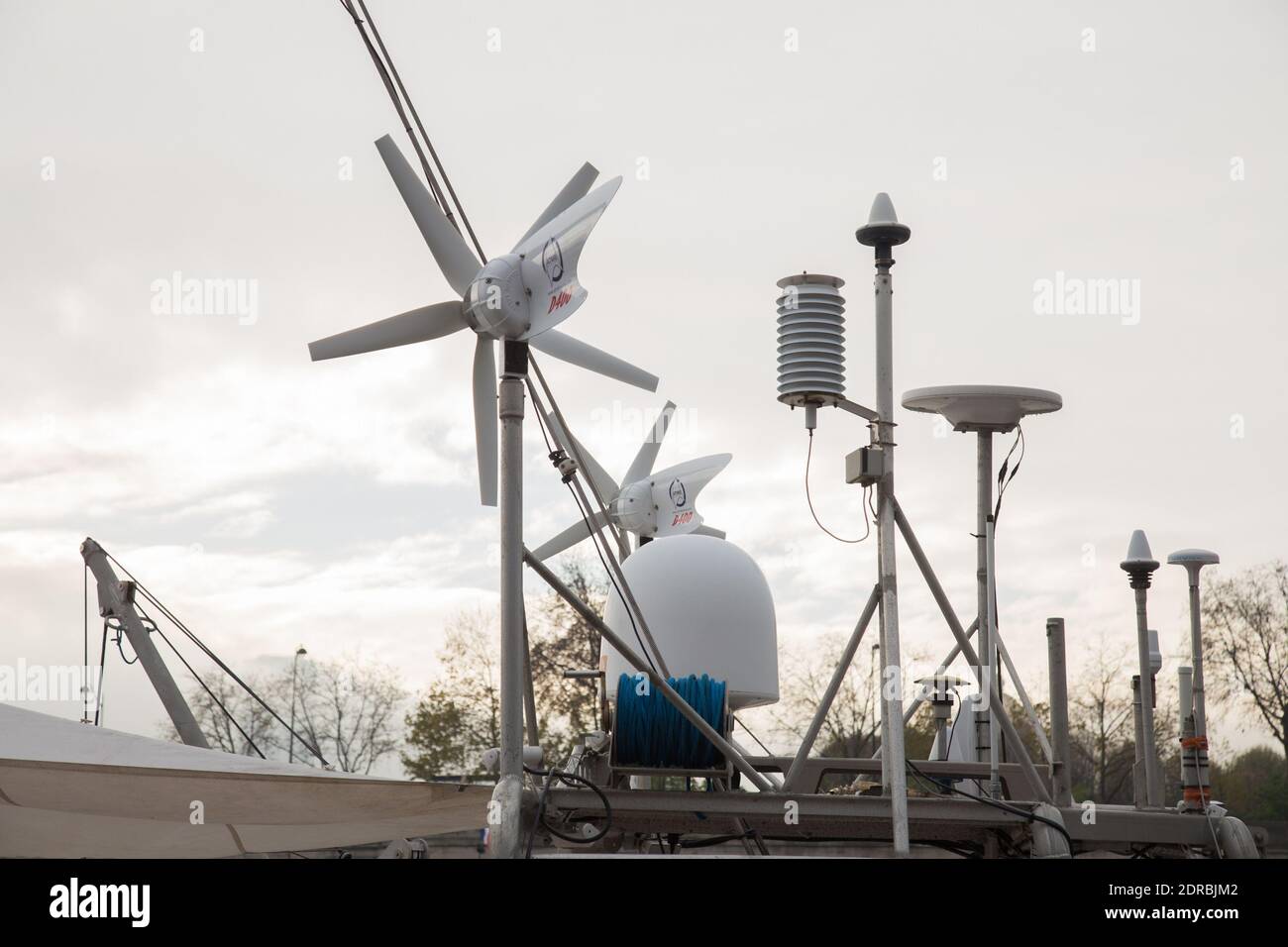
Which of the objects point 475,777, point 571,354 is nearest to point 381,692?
point 475,777

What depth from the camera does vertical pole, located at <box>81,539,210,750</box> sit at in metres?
21.7

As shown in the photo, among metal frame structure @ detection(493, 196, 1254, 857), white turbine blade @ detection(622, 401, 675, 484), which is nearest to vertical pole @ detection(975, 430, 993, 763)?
metal frame structure @ detection(493, 196, 1254, 857)

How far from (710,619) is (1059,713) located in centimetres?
505

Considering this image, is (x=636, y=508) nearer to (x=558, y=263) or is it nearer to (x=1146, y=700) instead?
(x=1146, y=700)

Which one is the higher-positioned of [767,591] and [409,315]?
[409,315]

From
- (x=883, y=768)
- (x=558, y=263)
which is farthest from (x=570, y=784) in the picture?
(x=558, y=263)

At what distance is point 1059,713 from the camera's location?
1147 cm

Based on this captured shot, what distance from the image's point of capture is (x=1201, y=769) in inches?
443

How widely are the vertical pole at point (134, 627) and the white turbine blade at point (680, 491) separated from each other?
847cm

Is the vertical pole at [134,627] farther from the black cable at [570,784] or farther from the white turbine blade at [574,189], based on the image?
the black cable at [570,784]

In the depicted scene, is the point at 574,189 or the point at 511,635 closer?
the point at 511,635
